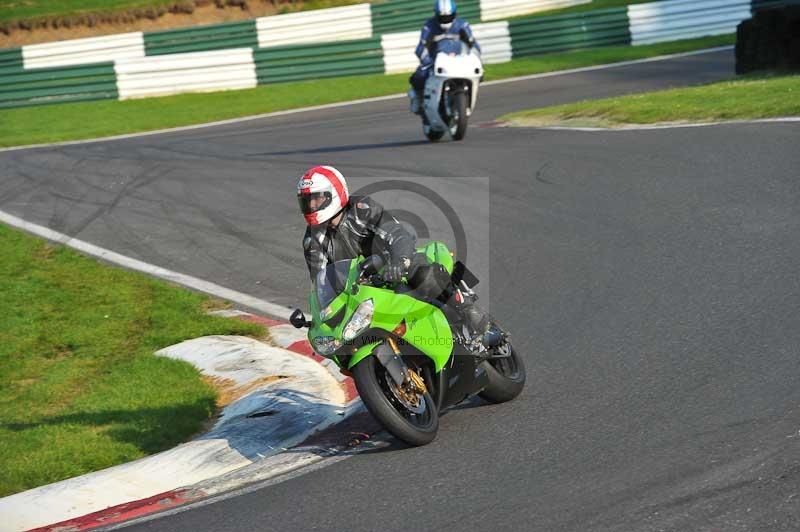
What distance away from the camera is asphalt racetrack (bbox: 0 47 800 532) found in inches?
201

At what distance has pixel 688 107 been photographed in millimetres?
15836

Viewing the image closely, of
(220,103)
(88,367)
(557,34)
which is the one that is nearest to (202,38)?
(220,103)

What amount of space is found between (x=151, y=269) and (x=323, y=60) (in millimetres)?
17785

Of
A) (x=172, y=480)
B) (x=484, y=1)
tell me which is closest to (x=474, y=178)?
(x=172, y=480)

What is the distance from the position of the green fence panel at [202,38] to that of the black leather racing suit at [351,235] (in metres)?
24.3

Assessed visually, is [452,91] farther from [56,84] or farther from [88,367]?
[56,84]

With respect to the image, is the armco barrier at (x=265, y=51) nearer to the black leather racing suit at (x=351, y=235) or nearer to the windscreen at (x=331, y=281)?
the black leather racing suit at (x=351, y=235)

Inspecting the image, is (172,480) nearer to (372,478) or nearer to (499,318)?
(372,478)

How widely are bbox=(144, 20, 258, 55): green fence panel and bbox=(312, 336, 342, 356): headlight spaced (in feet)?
81.9

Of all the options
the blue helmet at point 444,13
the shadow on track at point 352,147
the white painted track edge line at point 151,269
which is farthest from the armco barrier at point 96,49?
the white painted track edge line at point 151,269

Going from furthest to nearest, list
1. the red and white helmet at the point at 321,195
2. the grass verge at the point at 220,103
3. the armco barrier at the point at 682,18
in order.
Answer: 1. the armco barrier at the point at 682,18
2. the grass verge at the point at 220,103
3. the red and white helmet at the point at 321,195

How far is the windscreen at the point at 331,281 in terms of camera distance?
20.5 feet

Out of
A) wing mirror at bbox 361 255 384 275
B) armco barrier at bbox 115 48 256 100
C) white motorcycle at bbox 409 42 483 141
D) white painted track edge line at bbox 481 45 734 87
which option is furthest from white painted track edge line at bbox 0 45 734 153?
wing mirror at bbox 361 255 384 275

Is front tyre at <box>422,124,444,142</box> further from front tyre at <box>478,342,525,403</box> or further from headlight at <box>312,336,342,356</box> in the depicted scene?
headlight at <box>312,336,342,356</box>
